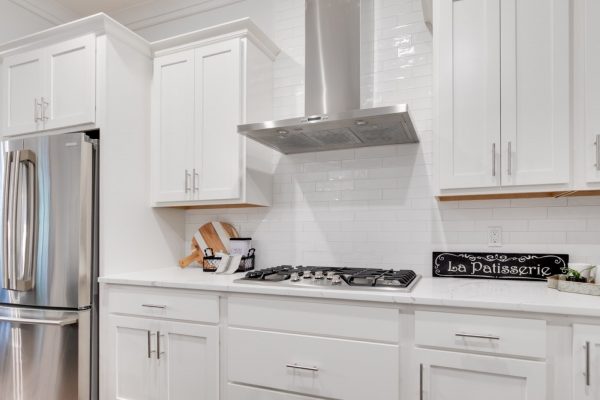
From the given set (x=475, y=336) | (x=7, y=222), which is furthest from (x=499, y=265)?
(x=7, y=222)

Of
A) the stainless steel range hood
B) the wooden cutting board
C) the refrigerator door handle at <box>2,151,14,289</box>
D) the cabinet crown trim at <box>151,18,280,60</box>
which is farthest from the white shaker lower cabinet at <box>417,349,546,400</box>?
the refrigerator door handle at <box>2,151,14,289</box>

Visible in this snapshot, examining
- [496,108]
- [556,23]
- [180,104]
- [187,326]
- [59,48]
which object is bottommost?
[187,326]

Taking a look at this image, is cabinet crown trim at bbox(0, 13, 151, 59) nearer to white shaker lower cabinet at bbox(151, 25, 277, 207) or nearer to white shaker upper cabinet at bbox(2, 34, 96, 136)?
white shaker upper cabinet at bbox(2, 34, 96, 136)

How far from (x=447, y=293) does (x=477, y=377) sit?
0.32m

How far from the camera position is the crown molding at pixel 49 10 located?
2.95 metres

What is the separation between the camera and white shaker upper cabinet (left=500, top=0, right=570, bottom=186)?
1.72 metres

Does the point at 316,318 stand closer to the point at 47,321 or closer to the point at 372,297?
the point at 372,297

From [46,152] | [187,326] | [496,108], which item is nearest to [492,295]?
[496,108]

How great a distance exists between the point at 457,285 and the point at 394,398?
0.61 metres

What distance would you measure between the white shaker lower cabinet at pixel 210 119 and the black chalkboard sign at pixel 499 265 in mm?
1153

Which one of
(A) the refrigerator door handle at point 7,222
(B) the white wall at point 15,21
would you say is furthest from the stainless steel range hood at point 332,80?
(B) the white wall at point 15,21

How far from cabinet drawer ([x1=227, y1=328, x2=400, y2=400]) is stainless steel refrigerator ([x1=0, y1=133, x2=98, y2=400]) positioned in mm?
947

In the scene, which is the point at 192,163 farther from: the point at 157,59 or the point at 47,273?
the point at 47,273

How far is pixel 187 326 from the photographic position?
202 cm
